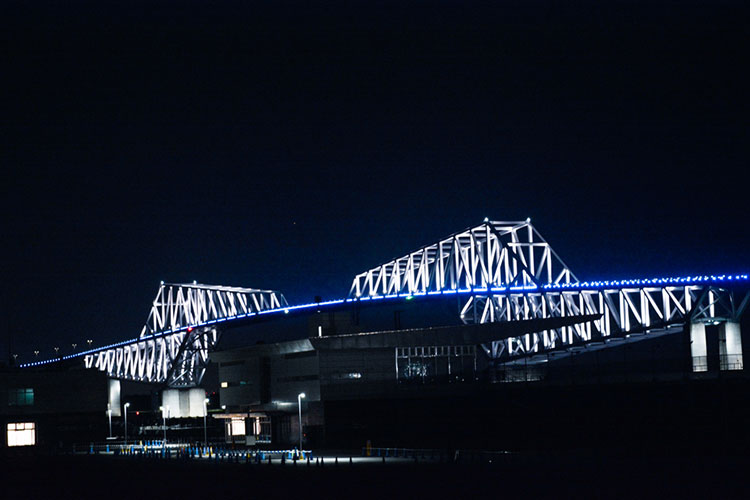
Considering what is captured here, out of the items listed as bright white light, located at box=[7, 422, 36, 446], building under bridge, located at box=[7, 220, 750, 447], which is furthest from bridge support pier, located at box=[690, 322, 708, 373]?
bright white light, located at box=[7, 422, 36, 446]

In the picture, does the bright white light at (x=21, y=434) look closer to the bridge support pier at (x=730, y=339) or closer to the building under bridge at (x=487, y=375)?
the building under bridge at (x=487, y=375)

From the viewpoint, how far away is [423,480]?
190 ft

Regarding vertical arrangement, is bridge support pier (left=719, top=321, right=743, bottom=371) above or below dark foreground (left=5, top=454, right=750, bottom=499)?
above

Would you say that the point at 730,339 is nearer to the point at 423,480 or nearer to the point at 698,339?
the point at 698,339

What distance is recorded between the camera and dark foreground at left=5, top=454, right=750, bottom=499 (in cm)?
5009

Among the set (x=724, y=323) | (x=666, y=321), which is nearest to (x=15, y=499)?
(x=724, y=323)

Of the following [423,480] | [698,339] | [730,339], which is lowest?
[423,480]

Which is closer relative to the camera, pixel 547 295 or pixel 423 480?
pixel 423 480

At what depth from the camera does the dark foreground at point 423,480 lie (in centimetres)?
5009

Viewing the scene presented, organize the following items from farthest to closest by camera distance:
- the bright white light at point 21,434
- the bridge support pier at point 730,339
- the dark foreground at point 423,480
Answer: the bright white light at point 21,434, the bridge support pier at point 730,339, the dark foreground at point 423,480

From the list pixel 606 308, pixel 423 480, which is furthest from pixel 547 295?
pixel 423 480

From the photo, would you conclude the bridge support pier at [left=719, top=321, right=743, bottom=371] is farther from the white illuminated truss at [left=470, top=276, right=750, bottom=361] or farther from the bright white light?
the bright white light

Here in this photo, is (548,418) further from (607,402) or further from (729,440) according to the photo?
(729,440)

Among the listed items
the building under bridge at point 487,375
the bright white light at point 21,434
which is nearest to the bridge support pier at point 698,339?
the building under bridge at point 487,375
